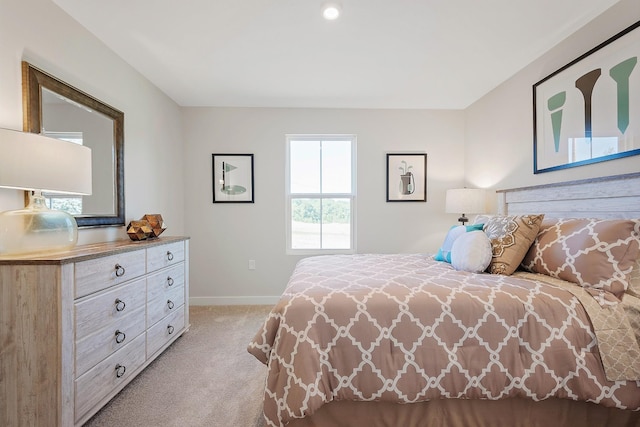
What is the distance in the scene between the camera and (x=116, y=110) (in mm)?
2354

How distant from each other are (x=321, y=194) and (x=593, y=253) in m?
2.61

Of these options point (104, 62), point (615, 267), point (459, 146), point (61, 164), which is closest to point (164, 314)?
point (61, 164)

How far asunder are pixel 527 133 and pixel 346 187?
1903mm

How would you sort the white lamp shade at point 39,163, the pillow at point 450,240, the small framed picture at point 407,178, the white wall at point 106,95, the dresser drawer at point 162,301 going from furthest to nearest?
1. the small framed picture at point 407,178
2. the pillow at point 450,240
3. the dresser drawer at point 162,301
4. the white wall at point 106,95
5. the white lamp shade at point 39,163

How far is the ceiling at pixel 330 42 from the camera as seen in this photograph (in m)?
1.84

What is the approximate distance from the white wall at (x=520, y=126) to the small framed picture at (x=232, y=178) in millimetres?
2657

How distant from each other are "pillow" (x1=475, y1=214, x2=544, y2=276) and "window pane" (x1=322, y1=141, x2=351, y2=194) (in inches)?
79.0

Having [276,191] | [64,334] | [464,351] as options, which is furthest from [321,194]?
[64,334]

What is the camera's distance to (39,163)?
136cm

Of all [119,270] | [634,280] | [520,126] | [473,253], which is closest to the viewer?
[634,280]

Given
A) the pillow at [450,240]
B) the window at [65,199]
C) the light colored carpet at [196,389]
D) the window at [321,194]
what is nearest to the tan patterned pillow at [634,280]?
the pillow at [450,240]

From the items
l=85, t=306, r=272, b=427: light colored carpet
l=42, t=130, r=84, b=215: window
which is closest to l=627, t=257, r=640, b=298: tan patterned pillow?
l=85, t=306, r=272, b=427: light colored carpet

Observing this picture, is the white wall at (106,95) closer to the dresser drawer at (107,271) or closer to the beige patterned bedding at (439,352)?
the dresser drawer at (107,271)

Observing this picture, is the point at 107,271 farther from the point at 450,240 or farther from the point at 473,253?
the point at 450,240
